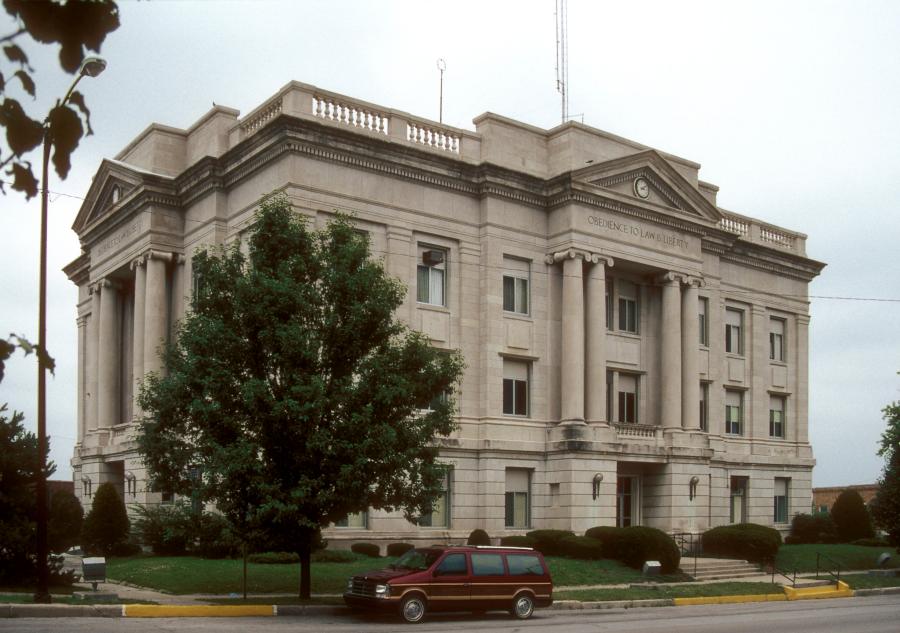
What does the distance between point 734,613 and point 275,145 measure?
21.0 m

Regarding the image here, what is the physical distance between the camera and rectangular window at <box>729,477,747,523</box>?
52719 millimetres

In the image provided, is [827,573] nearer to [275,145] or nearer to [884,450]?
[884,450]

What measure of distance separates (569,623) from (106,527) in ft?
66.4

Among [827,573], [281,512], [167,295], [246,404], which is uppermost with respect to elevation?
[167,295]

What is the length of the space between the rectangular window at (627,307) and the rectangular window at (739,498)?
10984mm

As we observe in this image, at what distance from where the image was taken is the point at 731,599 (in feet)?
105

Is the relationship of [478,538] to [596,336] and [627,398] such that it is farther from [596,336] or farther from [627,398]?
[627,398]

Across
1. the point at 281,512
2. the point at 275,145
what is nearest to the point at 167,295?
the point at 275,145

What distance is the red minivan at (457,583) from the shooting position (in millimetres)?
→ 23562

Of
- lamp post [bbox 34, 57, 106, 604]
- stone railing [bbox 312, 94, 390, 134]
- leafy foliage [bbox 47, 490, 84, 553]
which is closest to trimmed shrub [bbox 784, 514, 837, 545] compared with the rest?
stone railing [bbox 312, 94, 390, 134]

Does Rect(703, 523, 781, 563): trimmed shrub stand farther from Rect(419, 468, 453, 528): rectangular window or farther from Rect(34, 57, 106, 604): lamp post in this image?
Rect(34, 57, 106, 604): lamp post

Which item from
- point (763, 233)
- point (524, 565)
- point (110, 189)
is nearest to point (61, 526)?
point (524, 565)

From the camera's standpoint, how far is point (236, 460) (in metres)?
24.2

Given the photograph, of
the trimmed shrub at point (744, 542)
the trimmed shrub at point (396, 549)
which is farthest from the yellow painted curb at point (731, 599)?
the trimmed shrub at point (396, 549)
